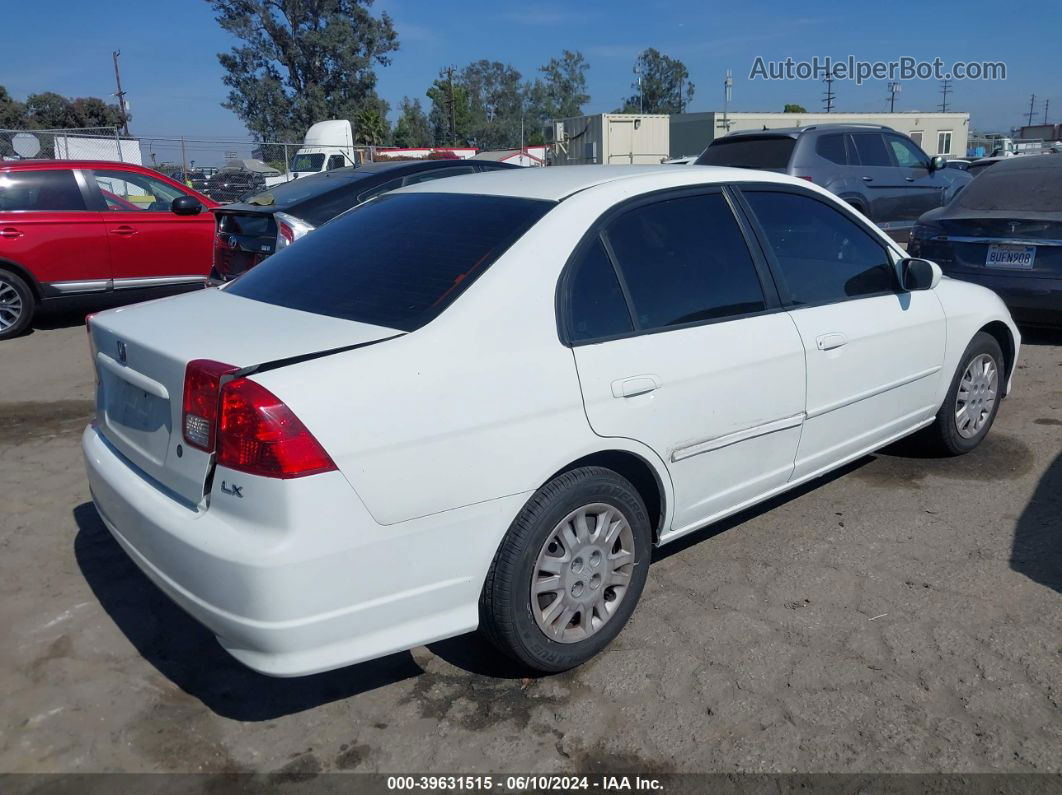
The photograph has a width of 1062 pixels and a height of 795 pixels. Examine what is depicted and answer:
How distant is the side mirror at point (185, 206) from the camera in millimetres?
9000

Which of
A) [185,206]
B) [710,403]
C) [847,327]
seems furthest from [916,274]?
[185,206]

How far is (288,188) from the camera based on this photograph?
25.0ft

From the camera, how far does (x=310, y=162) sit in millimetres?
27141

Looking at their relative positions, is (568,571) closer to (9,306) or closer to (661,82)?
(9,306)

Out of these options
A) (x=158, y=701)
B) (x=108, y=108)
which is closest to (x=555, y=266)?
(x=158, y=701)

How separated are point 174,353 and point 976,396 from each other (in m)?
4.23

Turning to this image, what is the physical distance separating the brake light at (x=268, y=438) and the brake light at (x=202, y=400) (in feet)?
0.27

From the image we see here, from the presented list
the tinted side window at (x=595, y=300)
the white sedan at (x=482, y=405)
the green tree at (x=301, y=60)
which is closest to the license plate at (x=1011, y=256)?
the white sedan at (x=482, y=405)

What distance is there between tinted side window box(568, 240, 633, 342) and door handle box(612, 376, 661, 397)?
0.57ft

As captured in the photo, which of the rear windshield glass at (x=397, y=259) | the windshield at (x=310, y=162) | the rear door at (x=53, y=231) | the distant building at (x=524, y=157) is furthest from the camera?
the distant building at (x=524, y=157)

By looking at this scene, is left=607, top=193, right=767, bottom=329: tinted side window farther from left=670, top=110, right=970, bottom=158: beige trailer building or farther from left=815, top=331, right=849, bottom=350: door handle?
left=670, top=110, right=970, bottom=158: beige trailer building

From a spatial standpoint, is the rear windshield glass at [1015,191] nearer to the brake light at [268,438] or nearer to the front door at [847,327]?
the front door at [847,327]

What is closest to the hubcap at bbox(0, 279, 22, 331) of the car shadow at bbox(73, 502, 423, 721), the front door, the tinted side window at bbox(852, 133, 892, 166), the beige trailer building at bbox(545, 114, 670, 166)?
the car shadow at bbox(73, 502, 423, 721)

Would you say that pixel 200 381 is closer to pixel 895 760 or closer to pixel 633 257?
pixel 633 257
